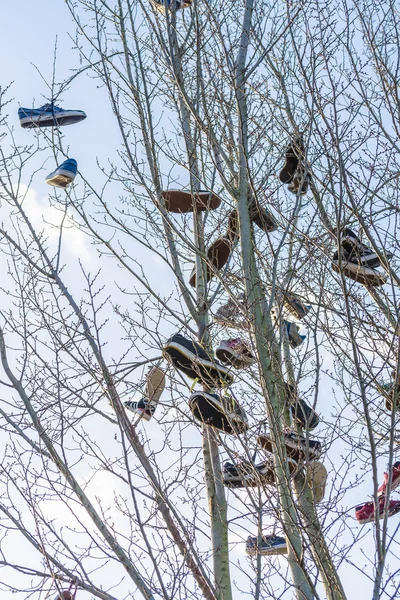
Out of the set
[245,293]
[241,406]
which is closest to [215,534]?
[241,406]

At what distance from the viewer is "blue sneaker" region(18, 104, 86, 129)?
5.26m

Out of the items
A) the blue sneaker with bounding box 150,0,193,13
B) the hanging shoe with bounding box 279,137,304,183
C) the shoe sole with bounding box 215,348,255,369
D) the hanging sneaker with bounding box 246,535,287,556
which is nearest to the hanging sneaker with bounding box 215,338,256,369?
the shoe sole with bounding box 215,348,255,369

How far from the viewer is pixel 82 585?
3.16m

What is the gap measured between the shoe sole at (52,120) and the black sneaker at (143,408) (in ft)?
6.23

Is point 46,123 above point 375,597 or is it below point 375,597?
above

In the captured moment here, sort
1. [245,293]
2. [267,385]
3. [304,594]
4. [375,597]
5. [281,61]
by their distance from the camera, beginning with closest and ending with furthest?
[375,597]
[304,594]
[267,385]
[245,293]
[281,61]

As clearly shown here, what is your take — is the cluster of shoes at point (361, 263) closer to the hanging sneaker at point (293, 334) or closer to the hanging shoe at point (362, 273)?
the hanging shoe at point (362, 273)

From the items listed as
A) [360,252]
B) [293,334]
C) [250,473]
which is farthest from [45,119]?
[250,473]

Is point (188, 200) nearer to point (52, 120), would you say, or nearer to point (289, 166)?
point (289, 166)

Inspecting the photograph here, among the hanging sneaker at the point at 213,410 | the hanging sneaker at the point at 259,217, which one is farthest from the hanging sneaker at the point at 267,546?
the hanging sneaker at the point at 259,217

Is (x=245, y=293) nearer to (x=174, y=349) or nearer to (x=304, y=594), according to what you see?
(x=174, y=349)

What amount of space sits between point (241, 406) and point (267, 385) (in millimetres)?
414

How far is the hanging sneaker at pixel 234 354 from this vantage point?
14.4 ft

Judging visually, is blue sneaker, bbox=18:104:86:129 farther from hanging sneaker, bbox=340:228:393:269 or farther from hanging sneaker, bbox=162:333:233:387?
hanging sneaker, bbox=340:228:393:269
